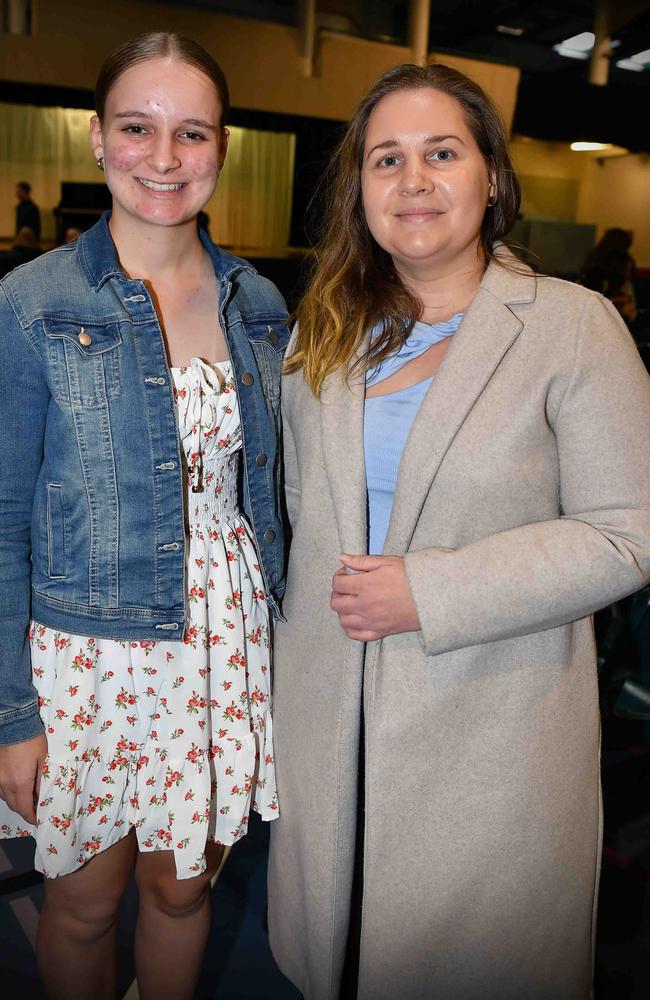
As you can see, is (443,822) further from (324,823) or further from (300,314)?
(300,314)

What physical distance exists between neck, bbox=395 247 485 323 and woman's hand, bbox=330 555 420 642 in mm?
479

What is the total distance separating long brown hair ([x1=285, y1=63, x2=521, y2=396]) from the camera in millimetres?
1559

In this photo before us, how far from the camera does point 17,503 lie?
1.53 meters

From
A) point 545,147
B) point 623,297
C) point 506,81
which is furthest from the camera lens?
point 545,147

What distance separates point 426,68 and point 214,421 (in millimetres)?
717

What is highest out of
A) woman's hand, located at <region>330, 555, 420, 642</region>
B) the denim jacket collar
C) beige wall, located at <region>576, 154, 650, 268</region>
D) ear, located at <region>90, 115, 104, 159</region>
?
beige wall, located at <region>576, 154, 650, 268</region>

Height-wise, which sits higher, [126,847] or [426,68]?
[426,68]

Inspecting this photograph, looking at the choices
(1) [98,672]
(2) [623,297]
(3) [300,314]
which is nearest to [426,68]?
(3) [300,314]

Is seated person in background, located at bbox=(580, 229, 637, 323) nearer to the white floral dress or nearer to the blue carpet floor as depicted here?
the blue carpet floor

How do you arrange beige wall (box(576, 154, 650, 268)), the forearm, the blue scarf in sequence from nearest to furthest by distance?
the forearm, the blue scarf, beige wall (box(576, 154, 650, 268))

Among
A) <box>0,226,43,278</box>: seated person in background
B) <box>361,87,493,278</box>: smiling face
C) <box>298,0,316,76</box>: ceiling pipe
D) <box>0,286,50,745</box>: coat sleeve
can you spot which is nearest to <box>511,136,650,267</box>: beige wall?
<box>298,0,316,76</box>: ceiling pipe

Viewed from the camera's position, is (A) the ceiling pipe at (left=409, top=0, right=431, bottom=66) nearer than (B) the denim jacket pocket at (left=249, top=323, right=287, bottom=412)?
No

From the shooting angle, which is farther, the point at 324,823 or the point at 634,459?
the point at 324,823

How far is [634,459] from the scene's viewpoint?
1363mm
